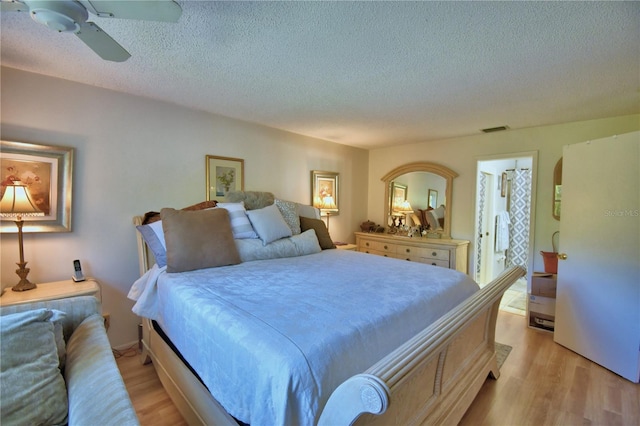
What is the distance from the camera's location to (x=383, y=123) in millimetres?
3344

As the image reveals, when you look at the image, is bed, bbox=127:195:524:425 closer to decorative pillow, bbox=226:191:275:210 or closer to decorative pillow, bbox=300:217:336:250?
decorative pillow, bbox=300:217:336:250

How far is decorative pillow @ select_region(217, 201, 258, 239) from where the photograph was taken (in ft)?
8.34

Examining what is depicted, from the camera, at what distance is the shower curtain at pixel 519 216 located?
5.06 m

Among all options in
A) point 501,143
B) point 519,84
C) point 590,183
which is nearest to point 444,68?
point 519,84

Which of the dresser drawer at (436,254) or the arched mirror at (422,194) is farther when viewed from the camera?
the arched mirror at (422,194)

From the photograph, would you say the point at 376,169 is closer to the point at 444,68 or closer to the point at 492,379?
the point at 444,68

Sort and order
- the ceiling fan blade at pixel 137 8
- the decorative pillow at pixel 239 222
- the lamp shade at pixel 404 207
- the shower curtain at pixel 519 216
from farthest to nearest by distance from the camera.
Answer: the shower curtain at pixel 519 216 < the lamp shade at pixel 404 207 < the decorative pillow at pixel 239 222 < the ceiling fan blade at pixel 137 8

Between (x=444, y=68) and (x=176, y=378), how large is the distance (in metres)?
2.73

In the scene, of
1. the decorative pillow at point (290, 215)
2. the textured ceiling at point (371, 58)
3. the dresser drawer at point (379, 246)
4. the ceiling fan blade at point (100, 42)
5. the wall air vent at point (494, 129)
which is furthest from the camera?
the dresser drawer at point (379, 246)

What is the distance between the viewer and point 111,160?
247cm

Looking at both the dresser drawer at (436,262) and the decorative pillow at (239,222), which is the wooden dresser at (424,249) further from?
the decorative pillow at (239,222)

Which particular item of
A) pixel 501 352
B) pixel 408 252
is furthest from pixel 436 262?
pixel 501 352

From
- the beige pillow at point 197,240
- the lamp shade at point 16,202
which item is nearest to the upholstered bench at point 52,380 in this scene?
the beige pillow at point 197,240

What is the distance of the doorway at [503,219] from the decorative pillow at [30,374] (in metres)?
4.30
